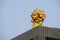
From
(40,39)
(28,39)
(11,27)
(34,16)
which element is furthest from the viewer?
(11,27)

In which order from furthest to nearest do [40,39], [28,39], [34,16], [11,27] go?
[11,27], [34,16], [28,39], [40,39]

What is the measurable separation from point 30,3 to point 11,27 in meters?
0.30

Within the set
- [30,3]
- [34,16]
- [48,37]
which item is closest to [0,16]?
[30,3]

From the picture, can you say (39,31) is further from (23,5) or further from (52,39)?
(23,5)

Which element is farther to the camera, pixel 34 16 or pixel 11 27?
pixel 11 27

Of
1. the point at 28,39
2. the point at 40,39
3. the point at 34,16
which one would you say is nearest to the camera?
the point at 40,39

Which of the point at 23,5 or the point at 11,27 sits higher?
the point at 23,5

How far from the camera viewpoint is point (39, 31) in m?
1.70

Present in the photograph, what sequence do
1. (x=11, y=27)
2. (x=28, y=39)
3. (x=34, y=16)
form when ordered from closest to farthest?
1. (x=28, y=39)
2. (x=34, y=16)
3. (x=11, y=27)

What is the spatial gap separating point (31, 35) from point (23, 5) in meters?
0.77

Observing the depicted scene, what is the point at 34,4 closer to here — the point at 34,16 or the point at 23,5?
the point at 23,5

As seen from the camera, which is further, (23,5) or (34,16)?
(23,5)

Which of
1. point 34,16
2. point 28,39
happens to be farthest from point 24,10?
point 28,39

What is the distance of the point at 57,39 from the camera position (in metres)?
1.76
